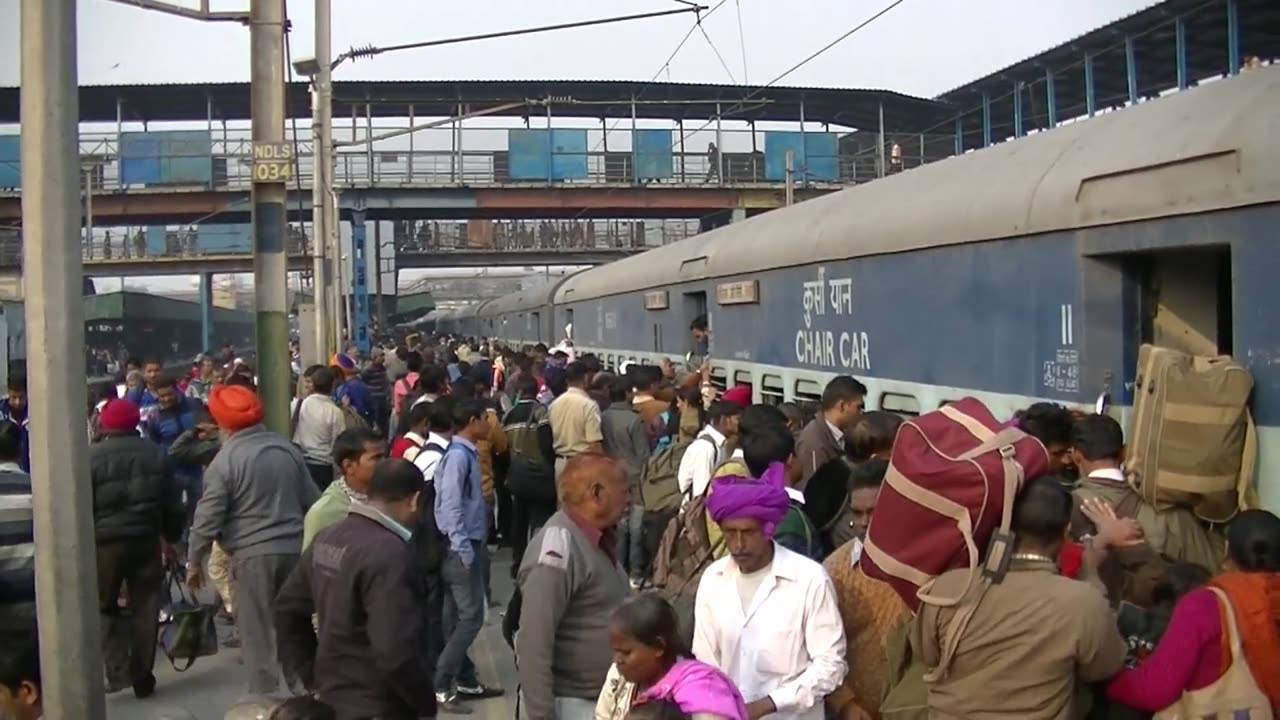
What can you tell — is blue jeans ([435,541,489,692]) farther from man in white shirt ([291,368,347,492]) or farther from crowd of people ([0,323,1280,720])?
man in white shirt ([291,368,347,492])

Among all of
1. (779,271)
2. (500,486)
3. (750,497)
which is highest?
(779,271)

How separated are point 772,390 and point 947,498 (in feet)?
27.1

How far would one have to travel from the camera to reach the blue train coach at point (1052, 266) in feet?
16.3

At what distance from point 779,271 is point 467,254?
33065 mm

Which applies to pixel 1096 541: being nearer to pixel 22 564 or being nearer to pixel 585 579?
→ pixel 585 579

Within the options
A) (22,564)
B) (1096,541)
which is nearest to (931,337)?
(1096,541)

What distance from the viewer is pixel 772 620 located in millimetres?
3678

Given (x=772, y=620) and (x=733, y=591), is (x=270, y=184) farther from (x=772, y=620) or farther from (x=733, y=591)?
(x=772, y=620)

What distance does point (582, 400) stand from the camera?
29.8 ft

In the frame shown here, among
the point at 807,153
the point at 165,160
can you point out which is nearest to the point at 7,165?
the point at 165,160

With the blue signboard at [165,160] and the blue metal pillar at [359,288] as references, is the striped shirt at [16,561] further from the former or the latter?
the blue signboard at [165,160]

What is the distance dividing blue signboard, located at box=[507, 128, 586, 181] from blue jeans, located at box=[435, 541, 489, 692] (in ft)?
92.3

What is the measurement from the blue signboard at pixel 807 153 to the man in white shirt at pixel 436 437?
27.9 metres

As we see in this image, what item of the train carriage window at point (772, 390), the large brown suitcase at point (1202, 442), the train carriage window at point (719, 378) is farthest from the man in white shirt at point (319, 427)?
the large brown suitcase at point (1202, 442)
